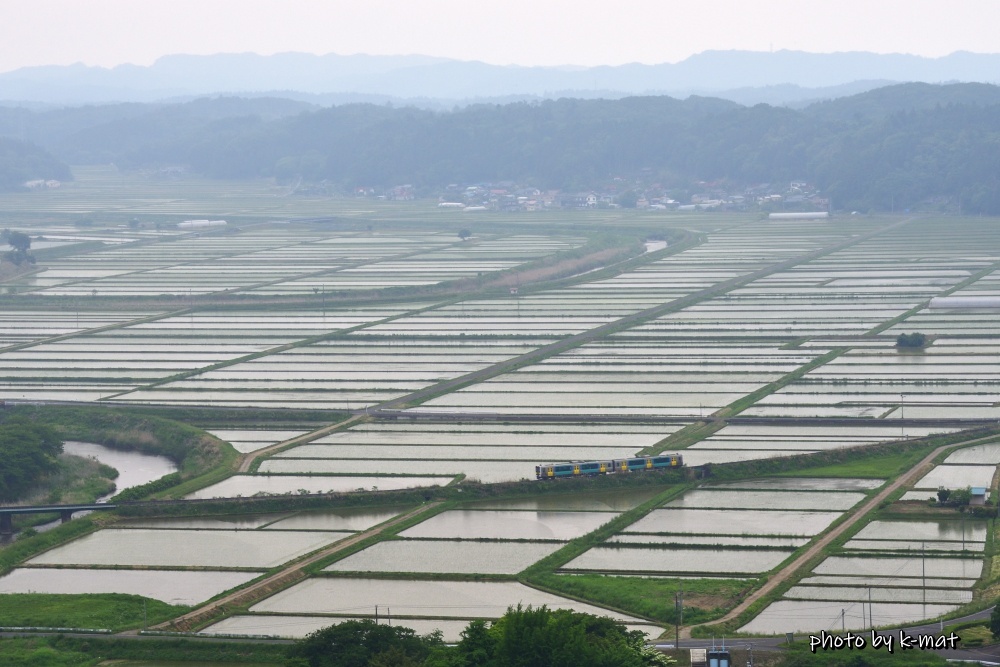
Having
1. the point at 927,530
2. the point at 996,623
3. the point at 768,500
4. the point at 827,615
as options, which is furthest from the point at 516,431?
the point at 996,623

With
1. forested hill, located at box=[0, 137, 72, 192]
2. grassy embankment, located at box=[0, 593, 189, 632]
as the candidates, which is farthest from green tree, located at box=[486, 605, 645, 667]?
forested hill, located at box=[0, 137, 72, 192]

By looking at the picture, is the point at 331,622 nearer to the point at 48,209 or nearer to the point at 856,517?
the point at 856,517

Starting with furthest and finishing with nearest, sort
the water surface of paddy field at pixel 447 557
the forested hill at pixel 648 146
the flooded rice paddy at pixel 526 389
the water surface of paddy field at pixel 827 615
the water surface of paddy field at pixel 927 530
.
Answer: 1. the forested hill at pixel 648 146
2. the water surface of paddy field at pixel 927 530
3. the water surface of paddy field at pixel 447 557
4. the flooded rice paddy at pixel 526 389
5. the water surface of paddy field at pixel 827 615

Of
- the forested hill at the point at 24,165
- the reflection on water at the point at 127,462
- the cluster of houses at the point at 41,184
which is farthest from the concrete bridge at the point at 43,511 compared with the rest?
the forested hill at the point at 24,165

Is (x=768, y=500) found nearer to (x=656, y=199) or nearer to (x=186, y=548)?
(x=186, y=548)

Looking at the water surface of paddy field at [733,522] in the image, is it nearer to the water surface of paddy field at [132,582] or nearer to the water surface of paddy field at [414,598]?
the water surface of paddy field at [414,598]

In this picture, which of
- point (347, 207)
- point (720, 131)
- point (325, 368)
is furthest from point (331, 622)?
point (720, 131)
